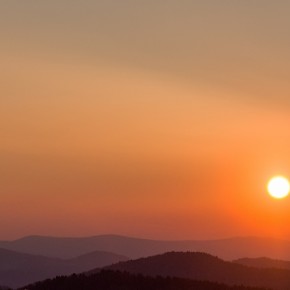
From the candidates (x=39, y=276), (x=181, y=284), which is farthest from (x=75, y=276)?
(x=39, y=276)

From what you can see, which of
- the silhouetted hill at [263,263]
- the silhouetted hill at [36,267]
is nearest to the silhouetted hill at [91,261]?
the silhouetted hill at [36,267]

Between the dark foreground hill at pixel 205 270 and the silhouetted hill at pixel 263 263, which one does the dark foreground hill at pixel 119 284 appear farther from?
the silhouetted hill at pixel 263 263

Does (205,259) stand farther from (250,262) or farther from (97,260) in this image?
(97,260)

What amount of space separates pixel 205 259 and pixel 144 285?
98.6ft

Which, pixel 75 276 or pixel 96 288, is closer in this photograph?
pixel 96 288

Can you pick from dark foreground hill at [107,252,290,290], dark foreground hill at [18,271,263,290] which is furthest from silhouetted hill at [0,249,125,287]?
dark foreground hill at [18,271,263,290]

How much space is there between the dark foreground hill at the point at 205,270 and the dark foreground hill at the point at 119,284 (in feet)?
59.6

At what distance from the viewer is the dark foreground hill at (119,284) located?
135 feet

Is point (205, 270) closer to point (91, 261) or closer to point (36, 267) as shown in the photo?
point (36, 267)

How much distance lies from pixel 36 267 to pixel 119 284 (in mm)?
138884

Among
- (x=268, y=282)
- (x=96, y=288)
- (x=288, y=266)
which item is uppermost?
(x=288, y=266)

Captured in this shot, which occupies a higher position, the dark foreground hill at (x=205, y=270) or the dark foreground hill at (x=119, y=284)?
the dark foreground hill at (x=205, y=270)

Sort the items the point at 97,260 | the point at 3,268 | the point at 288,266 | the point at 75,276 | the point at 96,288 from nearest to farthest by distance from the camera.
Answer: the point at 96,288
the point at 75,276
the point at 288,266
the point at 3,268
the point at 97,260

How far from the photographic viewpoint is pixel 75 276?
43.6 metres
